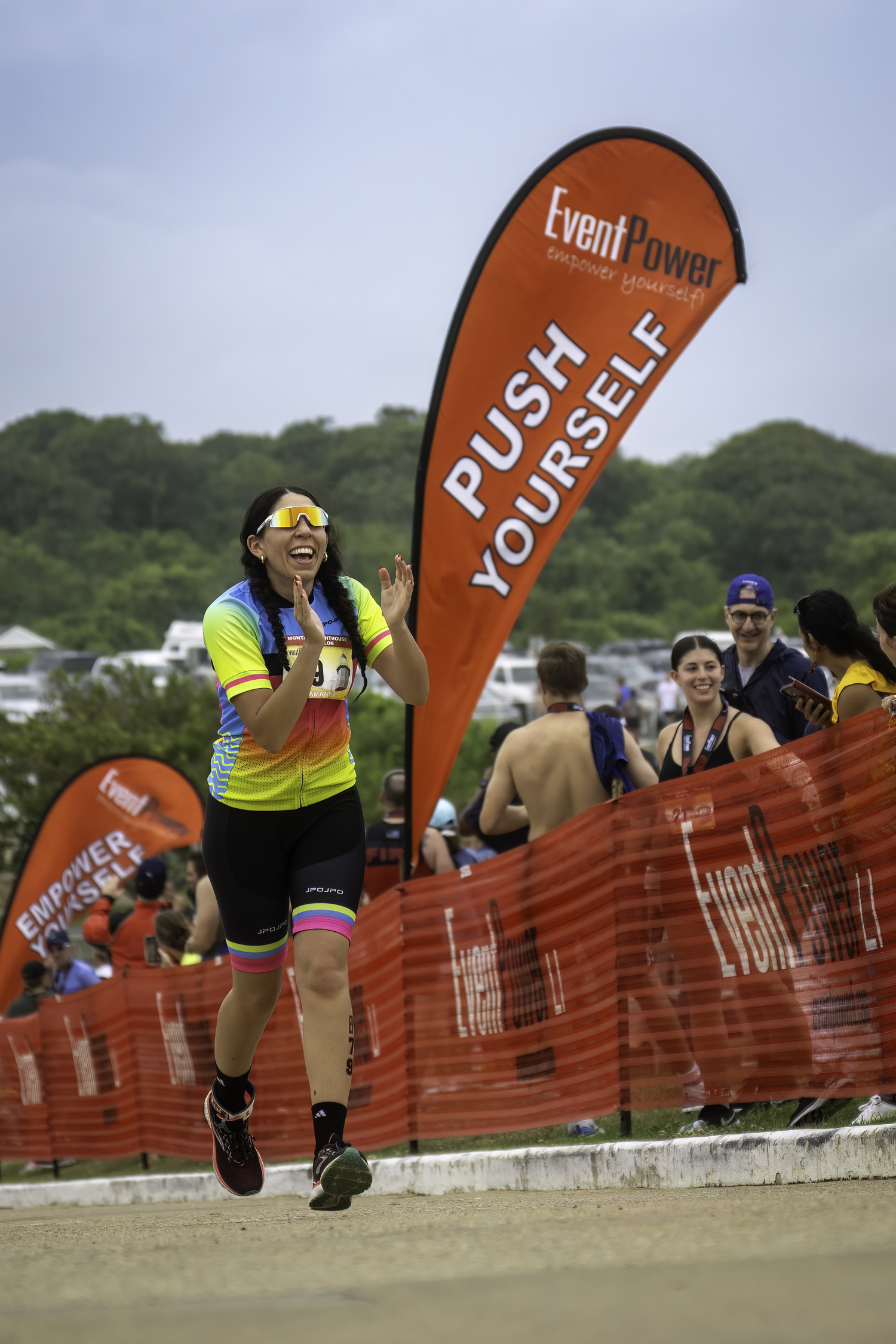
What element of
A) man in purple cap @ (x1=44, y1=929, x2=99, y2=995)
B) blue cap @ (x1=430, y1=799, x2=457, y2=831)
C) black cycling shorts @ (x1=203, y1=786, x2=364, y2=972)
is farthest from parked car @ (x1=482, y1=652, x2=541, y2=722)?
black cycling shorts @ (x1=203, y1=786, x2=364, y2=972)

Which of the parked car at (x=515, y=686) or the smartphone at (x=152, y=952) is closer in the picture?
the smartphone at (x=152, y=952)

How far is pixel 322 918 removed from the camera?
4223 mm

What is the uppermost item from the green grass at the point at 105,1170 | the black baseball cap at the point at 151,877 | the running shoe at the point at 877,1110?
the black baseball cap at the point at 151,877

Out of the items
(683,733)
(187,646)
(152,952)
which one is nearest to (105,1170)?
(152,952)

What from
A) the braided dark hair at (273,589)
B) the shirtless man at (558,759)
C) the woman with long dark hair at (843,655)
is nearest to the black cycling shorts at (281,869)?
the braided dark hair at (273,589)

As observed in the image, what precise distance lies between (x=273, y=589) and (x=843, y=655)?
2329mm

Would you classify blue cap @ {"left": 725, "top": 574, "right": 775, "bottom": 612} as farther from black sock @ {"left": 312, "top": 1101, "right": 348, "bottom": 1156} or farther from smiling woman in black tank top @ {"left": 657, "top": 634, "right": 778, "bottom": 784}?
black sock @ {"left": 312, "top": 1101, "right": 348, "bottom": 1156}

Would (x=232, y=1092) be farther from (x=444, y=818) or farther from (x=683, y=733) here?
(x=444, y=818)

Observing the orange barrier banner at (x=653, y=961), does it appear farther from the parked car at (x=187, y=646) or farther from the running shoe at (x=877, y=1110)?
the parked car at (x=187, y=646)

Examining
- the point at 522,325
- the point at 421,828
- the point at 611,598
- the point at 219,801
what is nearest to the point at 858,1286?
the point at 219,801

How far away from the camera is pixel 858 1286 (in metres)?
2.60

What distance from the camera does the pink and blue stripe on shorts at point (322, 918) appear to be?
4.22 metres

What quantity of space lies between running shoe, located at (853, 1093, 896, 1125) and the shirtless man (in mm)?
2230

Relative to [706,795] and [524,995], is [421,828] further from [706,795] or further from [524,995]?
[706,795]
